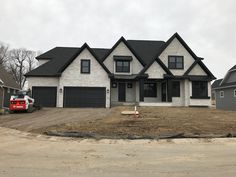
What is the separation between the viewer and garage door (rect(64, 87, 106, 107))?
26812mm

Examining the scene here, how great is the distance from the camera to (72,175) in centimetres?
642

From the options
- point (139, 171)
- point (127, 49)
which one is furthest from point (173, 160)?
point (127, 49)

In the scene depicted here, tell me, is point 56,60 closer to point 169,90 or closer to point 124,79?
point 124,79

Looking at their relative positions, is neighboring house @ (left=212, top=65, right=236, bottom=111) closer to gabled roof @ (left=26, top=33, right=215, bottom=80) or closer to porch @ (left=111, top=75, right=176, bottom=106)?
gabled roof @ (left=26, top=33, right=215, bottom=80)

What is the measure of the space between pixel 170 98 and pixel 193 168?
21.4 m

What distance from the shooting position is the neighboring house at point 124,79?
2692 centimetres

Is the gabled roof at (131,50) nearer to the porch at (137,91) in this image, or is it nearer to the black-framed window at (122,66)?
the black-framed window at (122,66)

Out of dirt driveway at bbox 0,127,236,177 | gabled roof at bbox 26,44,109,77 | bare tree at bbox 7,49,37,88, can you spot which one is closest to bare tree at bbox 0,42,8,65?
bare tree at bbox 7,49,37,88

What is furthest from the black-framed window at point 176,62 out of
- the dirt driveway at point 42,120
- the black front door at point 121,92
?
the dirt driveway at point 42,120

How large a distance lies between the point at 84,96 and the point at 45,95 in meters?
4.18

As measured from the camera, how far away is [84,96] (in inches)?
1061

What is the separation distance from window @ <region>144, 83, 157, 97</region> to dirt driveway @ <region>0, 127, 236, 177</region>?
18.1m

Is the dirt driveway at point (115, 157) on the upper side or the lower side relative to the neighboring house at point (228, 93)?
lower

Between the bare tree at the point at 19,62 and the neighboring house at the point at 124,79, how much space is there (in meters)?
37.5
